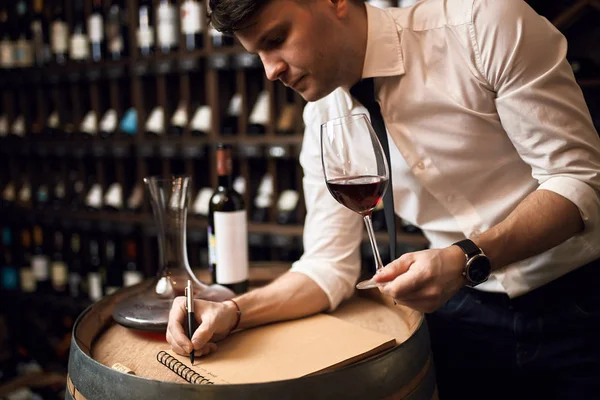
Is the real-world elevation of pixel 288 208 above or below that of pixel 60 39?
below

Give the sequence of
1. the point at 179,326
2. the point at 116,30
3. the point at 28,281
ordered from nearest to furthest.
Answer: the point at 179,326, the point at 116,30, the point at 28,281

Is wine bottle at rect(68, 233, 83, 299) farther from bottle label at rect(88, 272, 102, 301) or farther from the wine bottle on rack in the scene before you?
the wine bottle on rack

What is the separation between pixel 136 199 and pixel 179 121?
0.51m

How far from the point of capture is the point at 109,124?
3.00 m

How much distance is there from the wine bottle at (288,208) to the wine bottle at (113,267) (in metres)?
1.07

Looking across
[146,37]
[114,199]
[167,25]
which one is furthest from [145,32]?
[114,199]

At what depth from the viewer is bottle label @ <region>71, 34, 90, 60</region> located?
3.01 m

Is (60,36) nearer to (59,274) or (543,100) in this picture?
(59,274)

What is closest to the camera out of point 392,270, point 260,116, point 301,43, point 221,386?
point 221,386

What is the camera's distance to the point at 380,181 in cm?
90

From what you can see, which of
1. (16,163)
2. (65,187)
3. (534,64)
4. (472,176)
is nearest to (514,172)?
(472,176)

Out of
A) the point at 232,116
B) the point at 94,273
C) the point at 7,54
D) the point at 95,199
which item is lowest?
the point at 94,273

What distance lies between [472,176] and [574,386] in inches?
18.4

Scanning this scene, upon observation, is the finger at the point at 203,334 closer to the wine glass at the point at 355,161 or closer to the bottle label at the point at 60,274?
the wine glass at the point at 355,161
